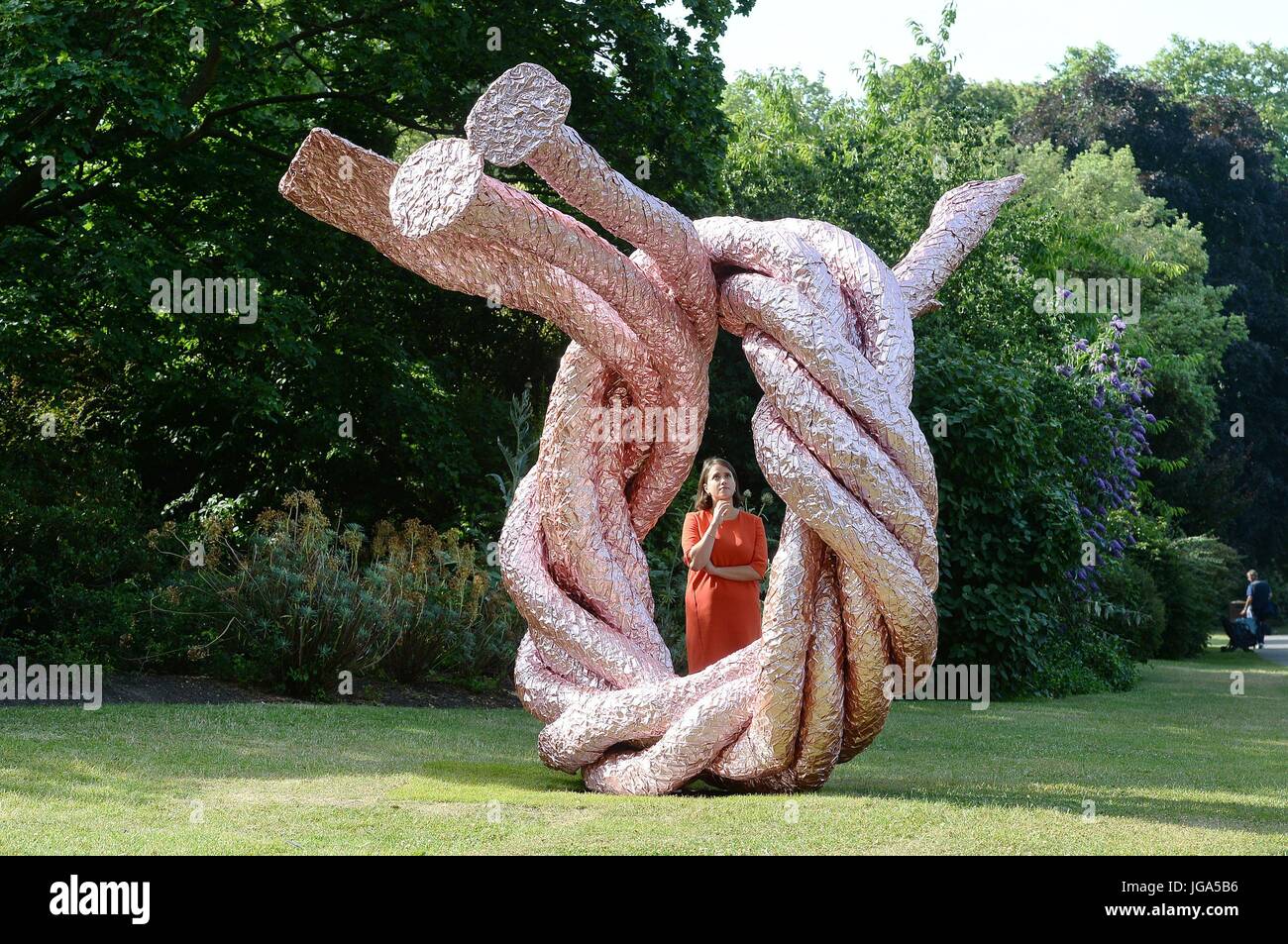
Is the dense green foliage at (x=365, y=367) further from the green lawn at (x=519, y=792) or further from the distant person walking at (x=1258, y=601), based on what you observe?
the distant person walking at (x=1258, y=601)

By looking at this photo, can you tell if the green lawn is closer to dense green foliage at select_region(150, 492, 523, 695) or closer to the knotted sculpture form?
the knotted sculpture form

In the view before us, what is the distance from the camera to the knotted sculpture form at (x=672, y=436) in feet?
21.6

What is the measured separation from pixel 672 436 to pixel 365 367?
926 cm

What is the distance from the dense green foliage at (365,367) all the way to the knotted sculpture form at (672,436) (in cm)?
452

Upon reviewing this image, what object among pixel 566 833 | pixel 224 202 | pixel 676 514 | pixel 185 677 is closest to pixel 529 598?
pixel 566 833

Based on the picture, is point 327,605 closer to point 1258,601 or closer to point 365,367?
point 365,367

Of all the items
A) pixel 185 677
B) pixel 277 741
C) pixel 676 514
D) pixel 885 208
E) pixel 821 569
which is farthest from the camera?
pixel 885 208

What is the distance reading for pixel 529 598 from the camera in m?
7.98

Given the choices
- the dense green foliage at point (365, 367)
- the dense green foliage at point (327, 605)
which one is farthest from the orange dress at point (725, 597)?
the dense green foliage at point (365, 367)

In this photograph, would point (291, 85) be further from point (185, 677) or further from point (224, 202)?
point (185, 677)

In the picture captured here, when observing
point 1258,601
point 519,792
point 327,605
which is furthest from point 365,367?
point 1258,601

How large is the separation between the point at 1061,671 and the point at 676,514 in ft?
14.9

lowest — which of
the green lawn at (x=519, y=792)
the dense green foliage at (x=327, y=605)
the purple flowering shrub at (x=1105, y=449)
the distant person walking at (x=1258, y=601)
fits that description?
the distant person walking at (x=1258, y=601)

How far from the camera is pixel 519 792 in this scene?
7133 mm
